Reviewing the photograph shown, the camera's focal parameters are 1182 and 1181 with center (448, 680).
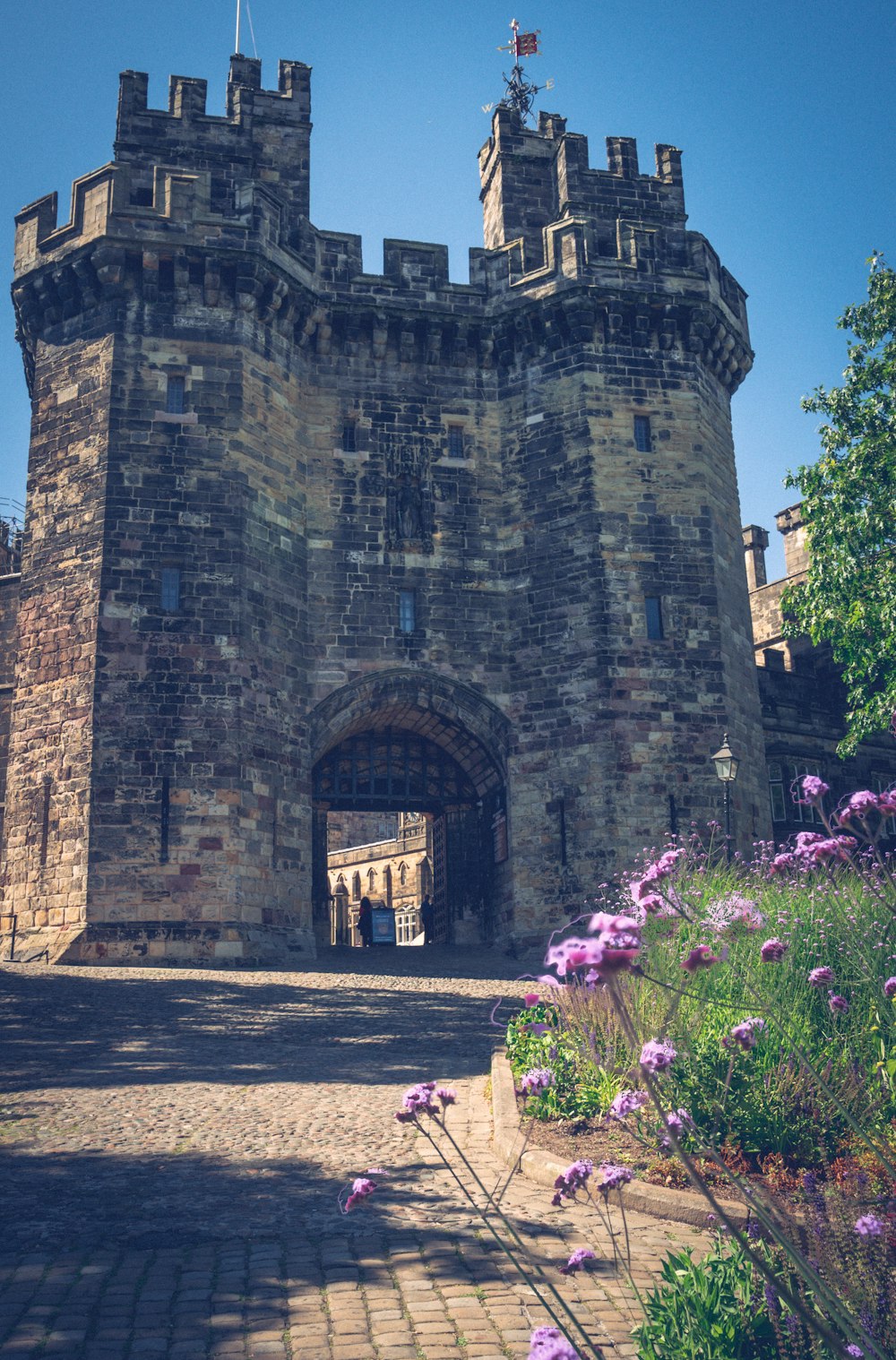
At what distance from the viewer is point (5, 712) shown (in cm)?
2148

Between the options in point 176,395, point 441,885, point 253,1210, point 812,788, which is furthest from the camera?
point 441,885

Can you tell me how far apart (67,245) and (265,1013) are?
1343cm

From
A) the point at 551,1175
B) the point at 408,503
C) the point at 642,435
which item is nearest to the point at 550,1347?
the point at 551,1175

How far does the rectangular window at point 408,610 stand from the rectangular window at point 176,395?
183 inches

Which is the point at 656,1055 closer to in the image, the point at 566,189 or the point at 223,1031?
the point at 223,1031

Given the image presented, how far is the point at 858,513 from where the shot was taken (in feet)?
60.0

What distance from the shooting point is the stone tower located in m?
17.3

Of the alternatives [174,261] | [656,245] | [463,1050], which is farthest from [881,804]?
[656,245]

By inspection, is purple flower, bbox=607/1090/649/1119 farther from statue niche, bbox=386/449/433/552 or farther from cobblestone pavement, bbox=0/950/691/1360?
statue niche, bbox=386/449/433/552

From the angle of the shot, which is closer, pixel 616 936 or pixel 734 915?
pixel 616 936

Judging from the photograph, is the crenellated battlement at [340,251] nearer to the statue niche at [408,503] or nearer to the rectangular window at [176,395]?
the rectangular window at [176,395]

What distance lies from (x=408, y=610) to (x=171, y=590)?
13.4ft

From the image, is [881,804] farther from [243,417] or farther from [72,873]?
[243,417]

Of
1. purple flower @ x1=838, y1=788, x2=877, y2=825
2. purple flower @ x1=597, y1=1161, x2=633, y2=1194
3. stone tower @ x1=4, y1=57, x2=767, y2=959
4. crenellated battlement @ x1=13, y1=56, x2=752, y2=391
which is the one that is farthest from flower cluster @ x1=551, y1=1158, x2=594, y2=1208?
crenellated battlement @ x1=13, y1=56, x2=752, y2=391
